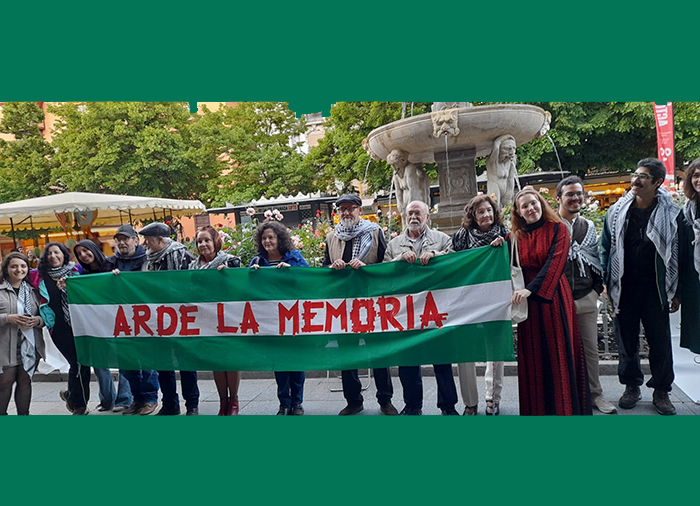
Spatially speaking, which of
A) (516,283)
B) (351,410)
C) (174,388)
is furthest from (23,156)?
(516,283)

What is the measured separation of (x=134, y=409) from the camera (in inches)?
212

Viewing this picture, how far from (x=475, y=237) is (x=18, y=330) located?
4.29m

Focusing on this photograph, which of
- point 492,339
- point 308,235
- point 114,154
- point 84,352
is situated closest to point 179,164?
point 114,154

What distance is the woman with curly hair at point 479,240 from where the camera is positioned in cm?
432

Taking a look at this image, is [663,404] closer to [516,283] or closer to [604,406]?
[604,406]

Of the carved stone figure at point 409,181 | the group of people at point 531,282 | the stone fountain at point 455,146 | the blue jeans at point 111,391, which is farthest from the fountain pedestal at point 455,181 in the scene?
the blue jeans at point 111,391

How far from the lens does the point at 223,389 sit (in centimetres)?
498

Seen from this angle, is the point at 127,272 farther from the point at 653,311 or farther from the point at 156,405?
the point at 653,311

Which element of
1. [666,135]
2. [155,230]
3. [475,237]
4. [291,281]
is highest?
[666,135]

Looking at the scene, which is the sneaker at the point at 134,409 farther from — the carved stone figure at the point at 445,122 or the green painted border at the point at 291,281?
the carved stone figure at the point at 445,122

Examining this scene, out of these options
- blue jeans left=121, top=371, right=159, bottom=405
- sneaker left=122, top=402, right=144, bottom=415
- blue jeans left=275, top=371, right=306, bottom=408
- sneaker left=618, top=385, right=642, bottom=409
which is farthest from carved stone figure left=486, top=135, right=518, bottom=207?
sneaker left=122, top=402, right=144, bottom=415

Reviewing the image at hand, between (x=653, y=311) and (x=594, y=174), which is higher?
(x=594, y=174)

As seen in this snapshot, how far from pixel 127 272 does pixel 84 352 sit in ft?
3.08

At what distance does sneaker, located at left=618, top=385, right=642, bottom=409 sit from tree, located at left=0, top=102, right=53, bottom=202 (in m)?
26.9
